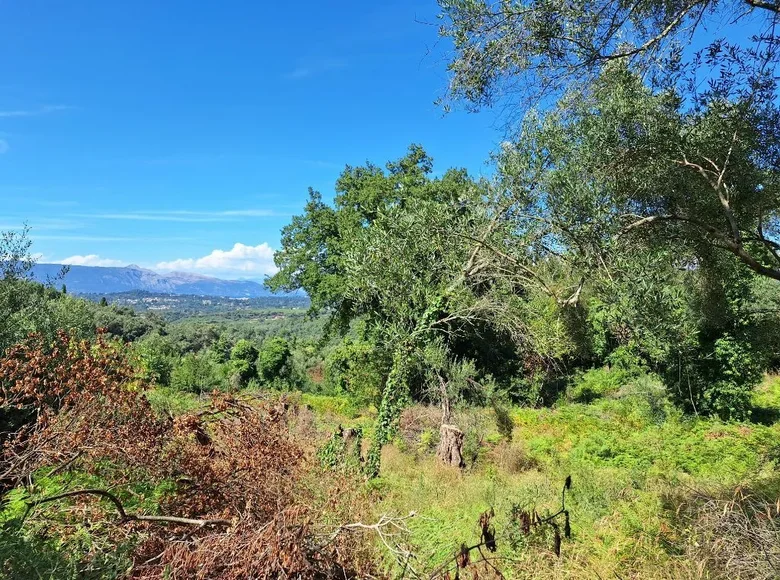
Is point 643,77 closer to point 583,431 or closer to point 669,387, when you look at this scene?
point 583,431

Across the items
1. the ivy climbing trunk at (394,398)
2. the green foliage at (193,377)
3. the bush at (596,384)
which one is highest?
the ivy climbing trunk at (394,398)

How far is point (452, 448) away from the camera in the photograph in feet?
35.7

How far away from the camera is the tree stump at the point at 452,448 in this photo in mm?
10844

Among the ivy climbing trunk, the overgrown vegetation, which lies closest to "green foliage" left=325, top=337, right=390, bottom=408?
the ivy climbing trunk

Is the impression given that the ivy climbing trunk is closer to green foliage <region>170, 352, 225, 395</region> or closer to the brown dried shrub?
the brown dried shrub

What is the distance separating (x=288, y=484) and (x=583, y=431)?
12.9 metres

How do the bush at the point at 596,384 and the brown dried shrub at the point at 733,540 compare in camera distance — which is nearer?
the brown dried shrub at the point at 733,540

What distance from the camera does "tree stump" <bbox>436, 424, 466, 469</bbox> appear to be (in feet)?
35.6

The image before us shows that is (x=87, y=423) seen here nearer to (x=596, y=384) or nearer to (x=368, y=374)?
(x=368, y=374)

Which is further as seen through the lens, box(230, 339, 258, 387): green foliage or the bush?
box(230, 339, 258, 387): green foliage

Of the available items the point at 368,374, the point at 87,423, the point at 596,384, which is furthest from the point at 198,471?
the point at 596,384

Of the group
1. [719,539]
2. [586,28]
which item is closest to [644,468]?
[719,539]

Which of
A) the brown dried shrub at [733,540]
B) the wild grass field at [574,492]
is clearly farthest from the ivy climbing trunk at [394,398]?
the brown dried shrub at [733,540]

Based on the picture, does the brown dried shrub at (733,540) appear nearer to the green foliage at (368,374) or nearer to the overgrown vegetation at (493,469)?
the overgrown vegetation at (493,469)
